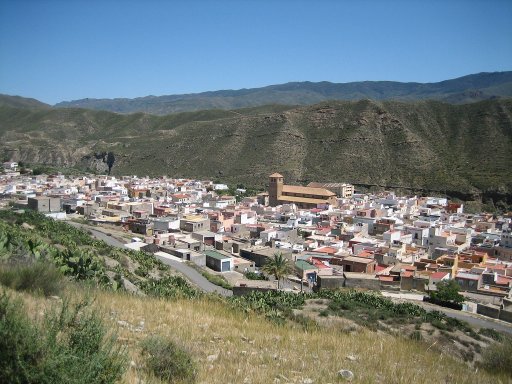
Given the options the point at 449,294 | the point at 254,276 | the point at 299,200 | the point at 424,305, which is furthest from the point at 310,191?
the point at 424,305

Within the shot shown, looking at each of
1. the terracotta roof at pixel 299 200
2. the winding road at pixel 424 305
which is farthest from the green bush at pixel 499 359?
the terracotta roof at pixel 299 200

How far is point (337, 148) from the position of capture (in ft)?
209

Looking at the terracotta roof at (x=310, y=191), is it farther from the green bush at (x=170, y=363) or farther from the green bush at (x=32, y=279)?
the green bush at (x=170, y=363)

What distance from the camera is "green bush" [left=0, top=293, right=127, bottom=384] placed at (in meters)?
2.50

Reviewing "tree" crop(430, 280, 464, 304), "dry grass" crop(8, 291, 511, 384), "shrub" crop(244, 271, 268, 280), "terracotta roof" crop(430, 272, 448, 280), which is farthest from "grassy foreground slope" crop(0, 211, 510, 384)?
"terracotta roof" crop(430, 272, 448, 280)

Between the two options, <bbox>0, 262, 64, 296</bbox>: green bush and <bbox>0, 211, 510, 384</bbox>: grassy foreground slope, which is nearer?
<bbox>0, 211, 510, 384</bbox>: grassy foreground slope

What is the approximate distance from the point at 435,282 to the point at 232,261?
32.8 feet

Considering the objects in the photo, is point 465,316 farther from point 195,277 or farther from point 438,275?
point 195,277

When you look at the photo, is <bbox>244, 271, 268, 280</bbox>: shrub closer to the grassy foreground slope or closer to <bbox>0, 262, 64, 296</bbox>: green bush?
the grassy foreground slope

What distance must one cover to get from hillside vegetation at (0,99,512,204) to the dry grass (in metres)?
47.6

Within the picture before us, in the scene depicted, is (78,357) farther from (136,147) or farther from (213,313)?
(136,147)

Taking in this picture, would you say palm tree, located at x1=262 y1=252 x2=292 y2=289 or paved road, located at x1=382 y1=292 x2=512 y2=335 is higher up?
palm tree, located at x1=262 y1=252 x2=292 y2=289

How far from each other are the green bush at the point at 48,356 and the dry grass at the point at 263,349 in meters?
0.35

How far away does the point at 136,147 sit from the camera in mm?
80438
